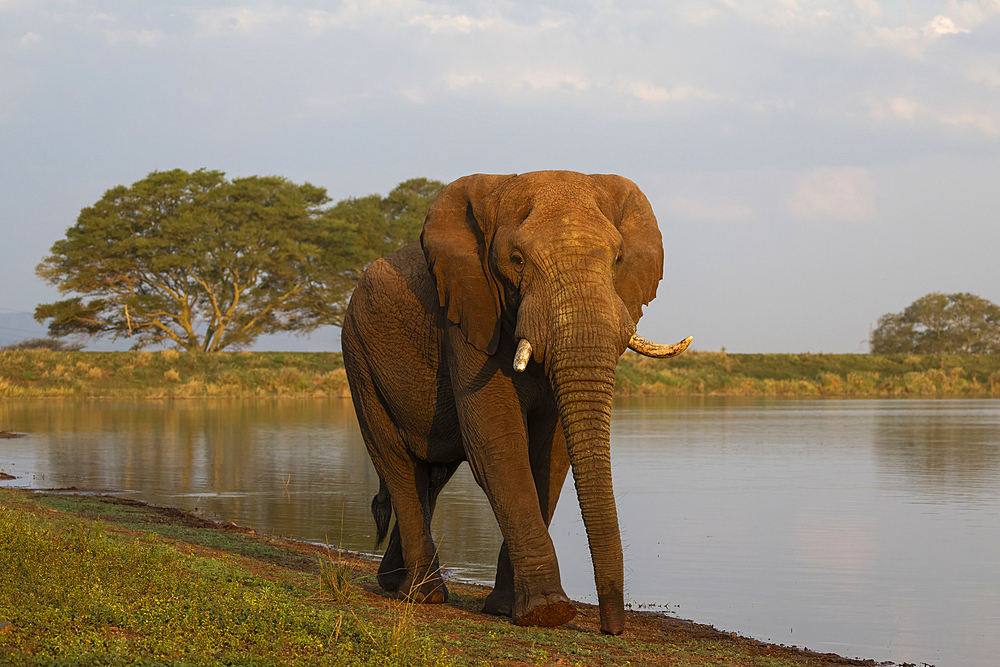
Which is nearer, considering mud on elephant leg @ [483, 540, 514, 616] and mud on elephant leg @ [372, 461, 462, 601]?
mud on elephant leg @ [483, 540, 514, 616]

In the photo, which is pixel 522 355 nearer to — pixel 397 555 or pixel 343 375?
pixel 397 555

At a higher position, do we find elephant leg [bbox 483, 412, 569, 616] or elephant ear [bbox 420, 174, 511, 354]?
elephant ear [bbox 420, 174, 511, 354]

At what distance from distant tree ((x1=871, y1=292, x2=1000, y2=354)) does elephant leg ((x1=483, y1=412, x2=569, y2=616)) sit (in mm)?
65600

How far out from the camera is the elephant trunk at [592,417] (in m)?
6.22

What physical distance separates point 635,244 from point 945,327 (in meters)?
67.0

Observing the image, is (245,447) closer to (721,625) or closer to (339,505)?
(339,505)

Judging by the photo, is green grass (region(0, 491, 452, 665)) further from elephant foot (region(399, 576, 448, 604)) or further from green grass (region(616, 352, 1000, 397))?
green grass (region(616, 352, 1000, 397))

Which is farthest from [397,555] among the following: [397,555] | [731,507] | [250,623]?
[731,507]

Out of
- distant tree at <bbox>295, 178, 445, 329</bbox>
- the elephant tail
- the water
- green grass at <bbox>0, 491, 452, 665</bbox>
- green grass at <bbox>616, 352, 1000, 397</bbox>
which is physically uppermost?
distant tree at <bbox>295, 178, 445, 329</bbox>

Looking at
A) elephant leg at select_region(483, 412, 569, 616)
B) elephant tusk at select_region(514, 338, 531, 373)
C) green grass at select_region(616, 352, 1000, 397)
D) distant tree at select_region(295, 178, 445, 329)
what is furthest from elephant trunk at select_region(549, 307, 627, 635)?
distant tree at select_region(295, 178, 445, 329)

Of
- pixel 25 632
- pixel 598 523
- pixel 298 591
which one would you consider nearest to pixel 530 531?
pixel 598 523

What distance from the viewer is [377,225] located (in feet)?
189

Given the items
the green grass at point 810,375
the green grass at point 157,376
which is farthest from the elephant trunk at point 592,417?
the green grass at point 810,375

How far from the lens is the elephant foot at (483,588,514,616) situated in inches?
287
